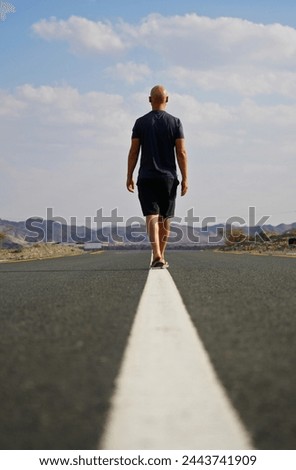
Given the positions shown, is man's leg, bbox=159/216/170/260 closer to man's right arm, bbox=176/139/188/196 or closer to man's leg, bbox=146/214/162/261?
man's leg, bbox=146/214/162/261

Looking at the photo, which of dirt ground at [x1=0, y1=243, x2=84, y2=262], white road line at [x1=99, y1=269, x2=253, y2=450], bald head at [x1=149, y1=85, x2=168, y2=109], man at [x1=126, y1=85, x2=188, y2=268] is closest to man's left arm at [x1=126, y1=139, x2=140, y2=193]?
man at [x1=126, y1=85, x2=188, y2=268]

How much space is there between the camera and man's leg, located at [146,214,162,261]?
8228 mm

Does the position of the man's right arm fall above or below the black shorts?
above

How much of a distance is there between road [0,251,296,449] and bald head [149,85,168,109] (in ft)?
15.2

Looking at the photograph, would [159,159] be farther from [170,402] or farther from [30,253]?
[30,253]

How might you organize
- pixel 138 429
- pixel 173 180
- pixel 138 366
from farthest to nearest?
pixel 173 180 < pixel 138 366 < pixel 138 429

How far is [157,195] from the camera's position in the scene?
8750 mm

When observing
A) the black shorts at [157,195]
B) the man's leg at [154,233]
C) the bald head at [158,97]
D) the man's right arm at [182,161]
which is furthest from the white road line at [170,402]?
Result: the bald head at [158,97]

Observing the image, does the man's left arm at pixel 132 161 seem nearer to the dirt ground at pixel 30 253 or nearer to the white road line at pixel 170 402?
the white road line at pixel 170 402

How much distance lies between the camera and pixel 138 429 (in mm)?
1518

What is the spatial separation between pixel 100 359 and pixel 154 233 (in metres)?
5.86
